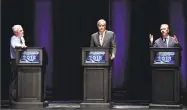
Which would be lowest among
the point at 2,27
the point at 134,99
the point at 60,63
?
the point at 134,99

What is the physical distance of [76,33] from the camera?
13.1m

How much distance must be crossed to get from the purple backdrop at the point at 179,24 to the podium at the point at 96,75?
250 centimetres

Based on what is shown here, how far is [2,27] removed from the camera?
520 inches

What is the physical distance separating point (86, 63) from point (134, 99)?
2386 mm

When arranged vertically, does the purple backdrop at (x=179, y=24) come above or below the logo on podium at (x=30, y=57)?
above

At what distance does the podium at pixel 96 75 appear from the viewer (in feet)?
36.5

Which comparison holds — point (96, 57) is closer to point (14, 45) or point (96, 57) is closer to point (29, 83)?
point (29, 83)

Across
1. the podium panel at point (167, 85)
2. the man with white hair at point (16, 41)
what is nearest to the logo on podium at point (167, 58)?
the podium panel at point (167, 85)

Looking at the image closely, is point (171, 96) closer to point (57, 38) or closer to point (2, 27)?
point (57, 38)

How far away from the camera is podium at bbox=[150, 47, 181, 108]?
11.2m

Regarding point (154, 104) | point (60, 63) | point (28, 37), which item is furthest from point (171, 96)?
point (28, 37)

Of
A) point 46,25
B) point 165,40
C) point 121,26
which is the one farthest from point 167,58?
point 46,25

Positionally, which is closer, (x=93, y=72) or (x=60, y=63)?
(x=93, y=72)

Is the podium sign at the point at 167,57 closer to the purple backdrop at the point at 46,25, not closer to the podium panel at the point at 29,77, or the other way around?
the podium panel at the point at 29,77
